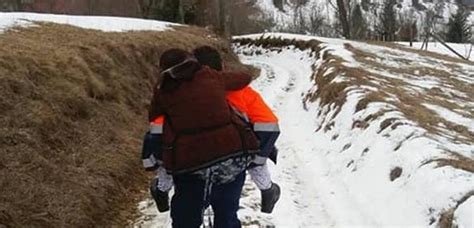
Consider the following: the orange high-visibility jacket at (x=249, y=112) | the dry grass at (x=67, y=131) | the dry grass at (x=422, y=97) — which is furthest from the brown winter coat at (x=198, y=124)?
the dry grass at (x=422, y=97)

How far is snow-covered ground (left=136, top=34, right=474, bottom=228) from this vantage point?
5.59 metres

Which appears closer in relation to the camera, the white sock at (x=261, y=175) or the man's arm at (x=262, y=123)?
the man's arm at (x=262, y=123)

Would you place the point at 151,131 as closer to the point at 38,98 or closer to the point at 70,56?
the point at 38,98

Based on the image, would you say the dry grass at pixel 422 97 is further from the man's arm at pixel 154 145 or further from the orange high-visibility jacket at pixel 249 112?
the man's arm at pixel 154 145

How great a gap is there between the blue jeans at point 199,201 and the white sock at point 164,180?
17 cm

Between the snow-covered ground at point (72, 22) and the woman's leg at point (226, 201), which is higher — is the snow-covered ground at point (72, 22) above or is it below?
above

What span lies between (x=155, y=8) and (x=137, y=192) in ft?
65.8

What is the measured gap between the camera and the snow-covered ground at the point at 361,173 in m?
5.59

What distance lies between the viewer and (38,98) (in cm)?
714

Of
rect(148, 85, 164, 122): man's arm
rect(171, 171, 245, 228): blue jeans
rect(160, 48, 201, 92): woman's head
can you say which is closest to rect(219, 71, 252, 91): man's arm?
rect(160, 48, 201, 92): woman's head

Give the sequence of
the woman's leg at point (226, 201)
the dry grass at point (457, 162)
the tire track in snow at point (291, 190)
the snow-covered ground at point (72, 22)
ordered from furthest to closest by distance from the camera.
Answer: the snow-covered ground at point (72, 22), the tire track in snow at point (291, 190), the dry grass at point (457, 162), the woman's leg at point (226, 201)

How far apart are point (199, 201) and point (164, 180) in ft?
1.13

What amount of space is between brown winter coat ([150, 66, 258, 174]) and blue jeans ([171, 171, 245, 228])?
0.16 metres

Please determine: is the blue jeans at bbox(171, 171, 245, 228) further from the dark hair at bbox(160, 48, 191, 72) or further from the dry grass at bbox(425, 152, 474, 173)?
the dry grass at bbox(425, 152, 474, 173)
